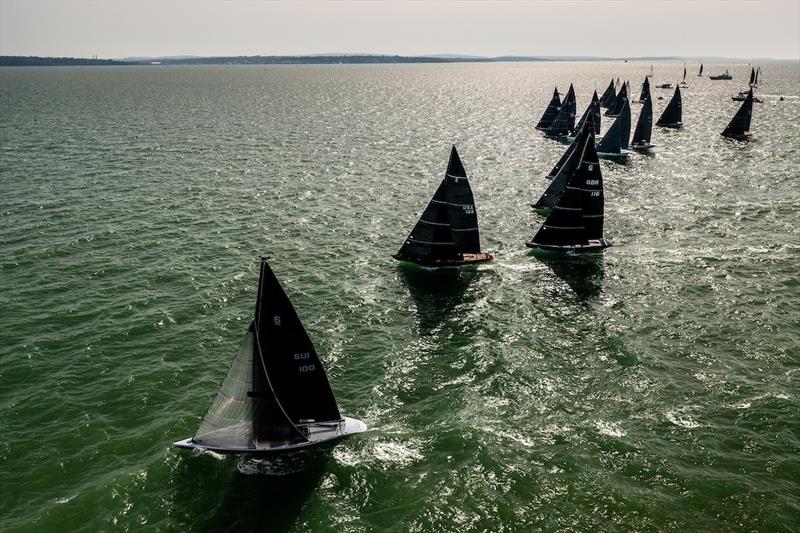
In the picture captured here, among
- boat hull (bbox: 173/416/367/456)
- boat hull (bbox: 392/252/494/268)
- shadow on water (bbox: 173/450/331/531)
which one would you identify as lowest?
shadow on water (bbox: 173/450/331/531)

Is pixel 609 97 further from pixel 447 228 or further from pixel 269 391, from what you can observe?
pixel 269 391

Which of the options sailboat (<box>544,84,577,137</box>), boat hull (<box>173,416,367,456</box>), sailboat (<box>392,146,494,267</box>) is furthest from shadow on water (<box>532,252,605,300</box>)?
sailboat (<box>544,84,577,137</box>)

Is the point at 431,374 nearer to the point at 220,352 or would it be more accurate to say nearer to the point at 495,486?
the point at 495,486

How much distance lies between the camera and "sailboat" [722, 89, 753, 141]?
4564 inches

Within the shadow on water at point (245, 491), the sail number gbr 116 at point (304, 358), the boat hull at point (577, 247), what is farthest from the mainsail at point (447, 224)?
the shadow on water at point (245, 491)

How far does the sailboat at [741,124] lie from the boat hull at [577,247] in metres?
86.3

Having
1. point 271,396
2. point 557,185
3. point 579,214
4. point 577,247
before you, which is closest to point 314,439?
point 271,396

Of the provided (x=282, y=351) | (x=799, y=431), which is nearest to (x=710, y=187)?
(x=799, y=431)

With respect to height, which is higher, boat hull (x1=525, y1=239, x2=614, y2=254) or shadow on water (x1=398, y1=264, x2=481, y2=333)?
boat hull (x1=525, y1=239, x2=614, y2=254)

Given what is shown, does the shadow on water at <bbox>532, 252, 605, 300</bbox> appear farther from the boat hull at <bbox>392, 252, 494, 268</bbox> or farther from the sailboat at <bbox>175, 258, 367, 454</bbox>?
the sailboat at <bbox>175, 258, 367, 454</bbox>

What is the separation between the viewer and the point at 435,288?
47.3 m

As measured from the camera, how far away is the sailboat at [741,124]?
380 feet

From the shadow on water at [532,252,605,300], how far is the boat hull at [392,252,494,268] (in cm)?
672

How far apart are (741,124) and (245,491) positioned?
131661mm
